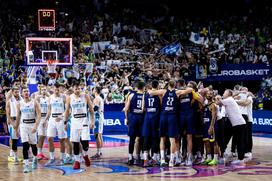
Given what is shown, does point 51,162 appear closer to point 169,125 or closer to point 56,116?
point 56,116

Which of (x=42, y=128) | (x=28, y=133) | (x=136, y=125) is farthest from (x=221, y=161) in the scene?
Answer: (x=28, y=133)

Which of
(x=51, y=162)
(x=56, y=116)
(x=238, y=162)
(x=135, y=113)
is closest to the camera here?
(x=135, y=113)

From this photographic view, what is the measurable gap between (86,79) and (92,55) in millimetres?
3165

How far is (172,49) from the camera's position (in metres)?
29.0

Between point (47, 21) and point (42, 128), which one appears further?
point (47, 21)

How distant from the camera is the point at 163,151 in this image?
524 inches

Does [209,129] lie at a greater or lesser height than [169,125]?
lesser

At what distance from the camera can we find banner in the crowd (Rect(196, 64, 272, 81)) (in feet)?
90.5

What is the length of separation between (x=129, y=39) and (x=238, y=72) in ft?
20.3

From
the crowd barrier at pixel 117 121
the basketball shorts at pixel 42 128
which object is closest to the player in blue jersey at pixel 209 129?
the basketball shorts at pixel 42 128

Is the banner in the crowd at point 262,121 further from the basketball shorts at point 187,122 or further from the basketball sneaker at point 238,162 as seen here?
the basketball shorts at point 187,122

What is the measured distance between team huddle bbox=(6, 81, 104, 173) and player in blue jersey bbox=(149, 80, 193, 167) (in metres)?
1.59

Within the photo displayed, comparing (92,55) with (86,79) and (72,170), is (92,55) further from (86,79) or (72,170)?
(72,170)

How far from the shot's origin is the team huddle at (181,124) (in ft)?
43.5
